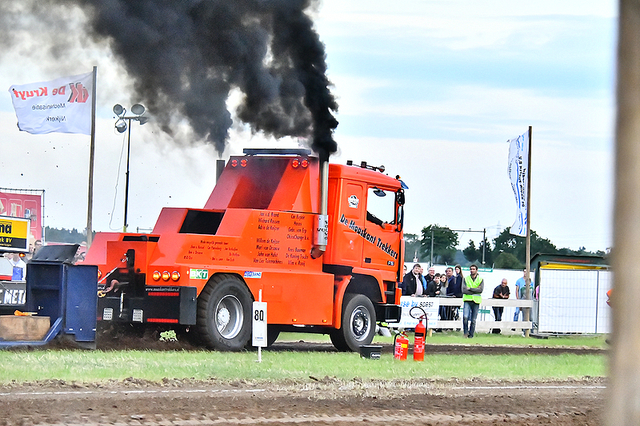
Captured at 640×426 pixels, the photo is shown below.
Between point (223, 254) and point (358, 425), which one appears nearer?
point (358, 425)

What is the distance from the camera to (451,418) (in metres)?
9.09

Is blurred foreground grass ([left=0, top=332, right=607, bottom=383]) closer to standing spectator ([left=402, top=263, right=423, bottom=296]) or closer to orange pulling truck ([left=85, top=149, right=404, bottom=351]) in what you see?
orange pulling truck ([left=85, top=149, right=404, bottom=351])

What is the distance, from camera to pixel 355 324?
18031 millimetres

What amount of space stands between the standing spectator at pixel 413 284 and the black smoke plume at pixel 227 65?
6.52m

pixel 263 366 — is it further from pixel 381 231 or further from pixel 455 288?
pixel 455 288

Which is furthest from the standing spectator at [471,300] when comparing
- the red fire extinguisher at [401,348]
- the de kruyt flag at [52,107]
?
the de kruyt flag at [52,107]

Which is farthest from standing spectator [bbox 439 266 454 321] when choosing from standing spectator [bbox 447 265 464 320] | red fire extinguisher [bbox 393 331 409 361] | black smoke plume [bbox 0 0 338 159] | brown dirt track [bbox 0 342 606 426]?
brown dirt track [bbox 0 342 606 426]

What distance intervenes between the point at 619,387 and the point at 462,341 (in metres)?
20.8

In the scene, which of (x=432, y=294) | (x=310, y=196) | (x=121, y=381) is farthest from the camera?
(x=432, y=294)

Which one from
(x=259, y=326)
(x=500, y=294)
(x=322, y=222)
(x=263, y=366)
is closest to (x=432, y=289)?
(x=500, y=294)

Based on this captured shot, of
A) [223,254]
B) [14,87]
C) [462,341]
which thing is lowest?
[462,341]

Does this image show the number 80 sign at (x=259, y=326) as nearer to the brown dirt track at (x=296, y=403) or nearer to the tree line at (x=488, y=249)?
the brown dirt track at (x=296, y=403)

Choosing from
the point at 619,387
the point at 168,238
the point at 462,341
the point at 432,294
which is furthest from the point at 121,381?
the point at 432,294

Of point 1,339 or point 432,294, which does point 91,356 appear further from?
point 432,294
